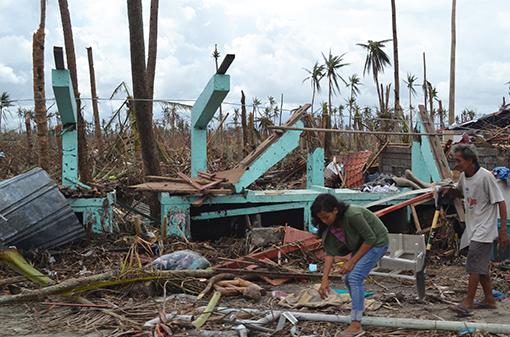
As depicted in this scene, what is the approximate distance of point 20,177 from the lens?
7.90 m

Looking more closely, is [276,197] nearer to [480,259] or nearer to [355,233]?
[480,259]

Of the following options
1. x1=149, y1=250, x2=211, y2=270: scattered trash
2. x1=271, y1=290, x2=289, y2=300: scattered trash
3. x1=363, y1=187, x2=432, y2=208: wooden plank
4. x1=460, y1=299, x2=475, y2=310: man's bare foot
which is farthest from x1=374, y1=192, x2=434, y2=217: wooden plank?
x1=460, y1=299, x2=475, y2=310: man's bare foot

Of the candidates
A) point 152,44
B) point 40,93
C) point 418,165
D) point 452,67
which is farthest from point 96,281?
point 452,67

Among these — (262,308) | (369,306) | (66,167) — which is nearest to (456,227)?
(369,306)

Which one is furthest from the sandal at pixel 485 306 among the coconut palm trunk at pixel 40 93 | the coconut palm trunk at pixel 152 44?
the coconut palm trunk at pixel 152 44

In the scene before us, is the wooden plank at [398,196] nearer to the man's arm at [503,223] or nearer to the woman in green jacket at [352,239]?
the man's arm at [503,223]

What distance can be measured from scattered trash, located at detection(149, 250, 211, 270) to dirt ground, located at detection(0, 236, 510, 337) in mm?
450

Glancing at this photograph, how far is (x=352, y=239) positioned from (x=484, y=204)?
1.54 meters

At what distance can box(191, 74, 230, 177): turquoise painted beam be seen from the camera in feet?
29.1

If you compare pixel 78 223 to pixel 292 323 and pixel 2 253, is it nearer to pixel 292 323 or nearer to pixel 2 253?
pixel 2 253

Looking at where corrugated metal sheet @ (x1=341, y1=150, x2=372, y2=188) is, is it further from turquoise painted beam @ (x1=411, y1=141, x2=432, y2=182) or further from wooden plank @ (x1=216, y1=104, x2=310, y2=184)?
wooden plank @ (x1=216, y1=104, x2=310, y2=184)

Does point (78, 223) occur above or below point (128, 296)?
above

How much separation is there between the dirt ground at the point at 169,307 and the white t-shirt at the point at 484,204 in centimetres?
74

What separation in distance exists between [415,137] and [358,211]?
5.56 metres
